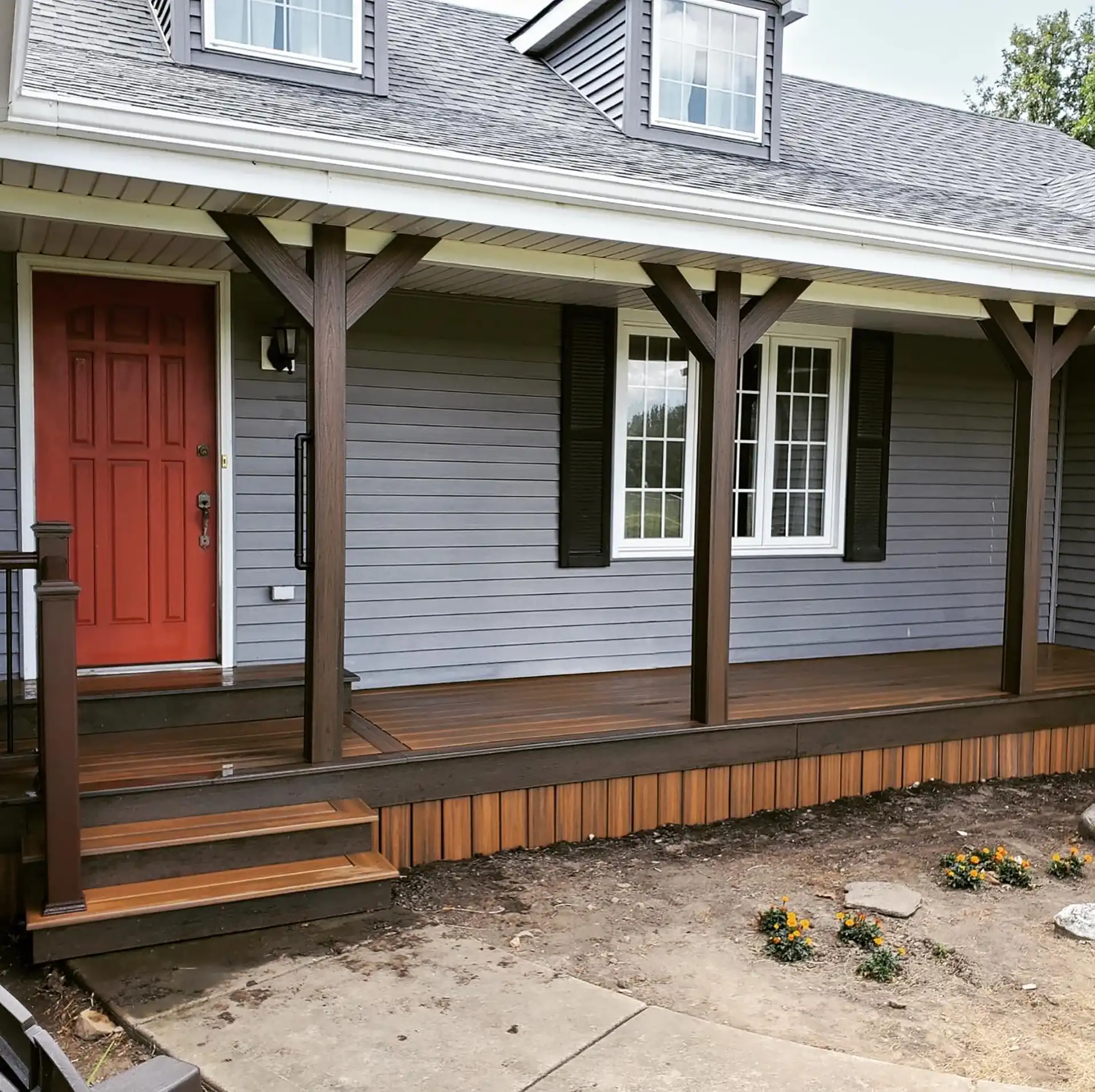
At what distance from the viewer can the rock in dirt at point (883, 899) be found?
377 cm

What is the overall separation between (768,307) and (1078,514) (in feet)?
13.2

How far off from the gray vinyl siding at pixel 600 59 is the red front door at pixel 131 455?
2475 mm

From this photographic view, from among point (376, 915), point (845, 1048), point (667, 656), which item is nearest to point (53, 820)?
point (376, 915)

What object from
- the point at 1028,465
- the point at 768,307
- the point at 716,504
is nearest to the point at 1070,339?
the point at 1028,465

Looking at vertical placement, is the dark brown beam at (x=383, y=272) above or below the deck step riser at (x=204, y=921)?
above

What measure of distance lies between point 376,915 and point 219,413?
2.54 meters

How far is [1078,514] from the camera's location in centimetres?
768

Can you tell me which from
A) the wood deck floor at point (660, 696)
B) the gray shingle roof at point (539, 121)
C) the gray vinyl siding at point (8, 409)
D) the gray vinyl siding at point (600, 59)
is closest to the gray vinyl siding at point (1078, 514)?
the wood deck floor at point (660, 696)

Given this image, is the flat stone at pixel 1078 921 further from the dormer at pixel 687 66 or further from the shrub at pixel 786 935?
the dormer at pixel 687 66

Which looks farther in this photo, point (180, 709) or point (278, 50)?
point (278, 50)

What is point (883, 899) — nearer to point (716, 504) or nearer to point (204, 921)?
point (716, 504)

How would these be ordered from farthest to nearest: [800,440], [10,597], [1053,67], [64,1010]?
[1053,67], [800,440], [10,597], [64,1010]

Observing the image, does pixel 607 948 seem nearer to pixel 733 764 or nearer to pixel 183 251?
pixel 733 764

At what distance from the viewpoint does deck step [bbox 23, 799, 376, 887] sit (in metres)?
3.42
